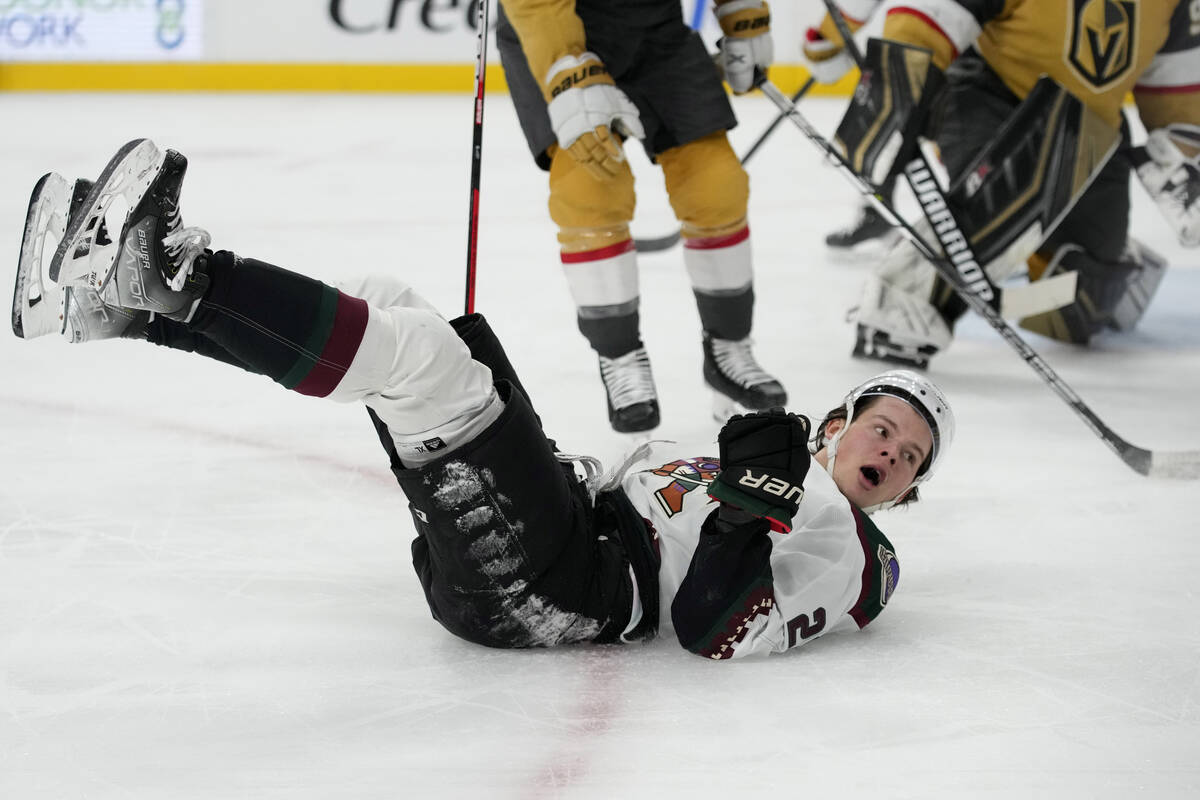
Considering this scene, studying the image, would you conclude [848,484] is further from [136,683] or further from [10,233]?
[10,233]

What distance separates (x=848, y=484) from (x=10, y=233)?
10.5 ft

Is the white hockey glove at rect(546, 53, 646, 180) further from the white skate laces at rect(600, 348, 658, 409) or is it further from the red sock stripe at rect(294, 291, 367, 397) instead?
the red sock stripe at rect(294, 291, 367, 397)

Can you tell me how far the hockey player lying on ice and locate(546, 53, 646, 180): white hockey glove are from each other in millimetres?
720

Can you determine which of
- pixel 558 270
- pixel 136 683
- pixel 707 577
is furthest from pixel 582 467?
pixel 558 270

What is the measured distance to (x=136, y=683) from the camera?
1.46 m

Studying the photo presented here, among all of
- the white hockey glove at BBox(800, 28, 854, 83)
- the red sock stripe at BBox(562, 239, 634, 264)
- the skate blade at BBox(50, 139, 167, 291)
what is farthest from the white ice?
the white hockey glove at BBox(800, 28, 854, 83)

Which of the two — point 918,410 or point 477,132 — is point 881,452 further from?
point 477,132

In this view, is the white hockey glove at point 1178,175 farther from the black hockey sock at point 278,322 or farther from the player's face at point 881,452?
the black hockey sock at point 278,322

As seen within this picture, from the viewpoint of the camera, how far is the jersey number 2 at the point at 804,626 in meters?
1.52

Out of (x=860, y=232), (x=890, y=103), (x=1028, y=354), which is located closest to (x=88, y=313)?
(x=1028, y=354)

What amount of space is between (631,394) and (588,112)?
1.59 ft

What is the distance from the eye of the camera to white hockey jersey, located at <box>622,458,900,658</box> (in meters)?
1.48

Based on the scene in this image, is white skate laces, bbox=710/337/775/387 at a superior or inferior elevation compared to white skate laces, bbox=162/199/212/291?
inferior

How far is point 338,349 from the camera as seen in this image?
130cm
